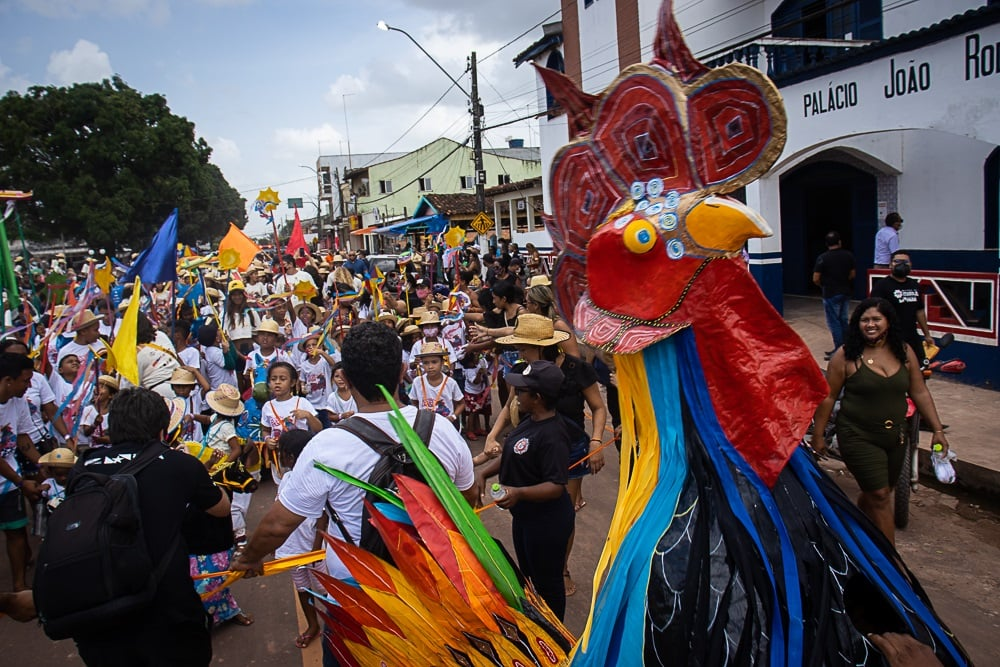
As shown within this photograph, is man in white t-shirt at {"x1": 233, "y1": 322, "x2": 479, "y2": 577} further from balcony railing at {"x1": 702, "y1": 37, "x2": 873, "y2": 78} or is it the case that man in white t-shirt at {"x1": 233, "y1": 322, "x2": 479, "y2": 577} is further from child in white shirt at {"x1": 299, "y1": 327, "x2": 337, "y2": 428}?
balcony railing at {"x1": 702, "y1": 37, "x2": 873, "y2": 78}

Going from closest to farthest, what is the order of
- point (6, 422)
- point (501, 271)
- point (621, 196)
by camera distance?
point (621, 196), point (6, 422), point (501, 271)

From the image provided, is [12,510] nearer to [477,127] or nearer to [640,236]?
[640,236]

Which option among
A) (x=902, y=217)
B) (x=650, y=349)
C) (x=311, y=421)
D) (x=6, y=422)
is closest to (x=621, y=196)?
(x=650, y=349)

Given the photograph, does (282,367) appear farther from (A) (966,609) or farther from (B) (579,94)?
(A) (966,609)

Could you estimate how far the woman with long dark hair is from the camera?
388 cm

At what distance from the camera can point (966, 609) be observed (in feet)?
12.4

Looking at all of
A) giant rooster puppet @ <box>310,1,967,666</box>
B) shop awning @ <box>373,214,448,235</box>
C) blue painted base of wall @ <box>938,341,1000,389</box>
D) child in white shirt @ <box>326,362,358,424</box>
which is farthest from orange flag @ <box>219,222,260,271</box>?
shop awning @ <box>373,214,448,235</box>

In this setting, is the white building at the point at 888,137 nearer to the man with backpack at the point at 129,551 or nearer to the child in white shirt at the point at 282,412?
the child in white shirt at the point at 282,412

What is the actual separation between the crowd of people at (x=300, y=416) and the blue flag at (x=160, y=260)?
0.63 m

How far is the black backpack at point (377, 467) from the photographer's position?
2243 mm

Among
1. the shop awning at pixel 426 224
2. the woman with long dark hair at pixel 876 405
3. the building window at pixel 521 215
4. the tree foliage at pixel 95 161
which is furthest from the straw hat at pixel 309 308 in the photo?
the tree foliage at pixel 95 161

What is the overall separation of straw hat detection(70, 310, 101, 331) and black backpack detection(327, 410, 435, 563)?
16.1 ft

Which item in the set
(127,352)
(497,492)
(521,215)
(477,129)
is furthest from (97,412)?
(521,215)

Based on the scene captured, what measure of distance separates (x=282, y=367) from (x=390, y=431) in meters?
2.89
